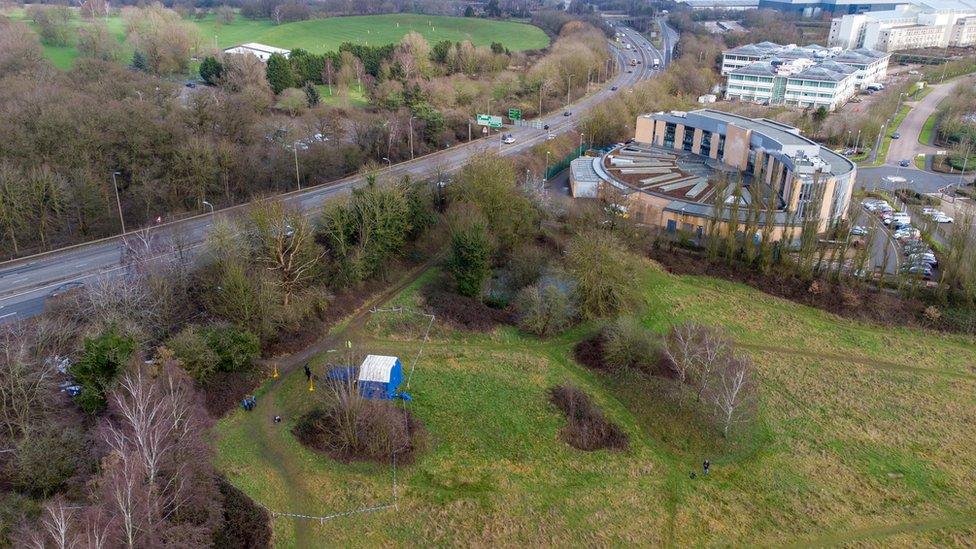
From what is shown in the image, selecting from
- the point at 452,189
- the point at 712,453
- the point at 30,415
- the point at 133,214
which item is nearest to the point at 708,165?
the point at 452,189

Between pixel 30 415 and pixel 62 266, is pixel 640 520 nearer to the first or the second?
pixel 30 415

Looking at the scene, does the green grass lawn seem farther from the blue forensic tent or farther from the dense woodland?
the blue forensic tent

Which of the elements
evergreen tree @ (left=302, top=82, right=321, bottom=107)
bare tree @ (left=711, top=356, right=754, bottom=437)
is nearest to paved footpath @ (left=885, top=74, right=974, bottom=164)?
bare tree @ (left=711, top=356, right=754, bottom=437)

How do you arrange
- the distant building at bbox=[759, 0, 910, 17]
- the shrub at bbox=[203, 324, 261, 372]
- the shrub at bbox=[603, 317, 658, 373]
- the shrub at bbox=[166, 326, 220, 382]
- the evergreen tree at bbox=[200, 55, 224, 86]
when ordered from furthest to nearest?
the distant building at bbox=[759, 0, 910, 17] → the evergreen tree at bbox=[200, 55, 224, 86] → the shrub at bbox=[603, 317, 658, 373] → the shrub at bbox=[203, 324, 261, 372] → the shrub at bbox=[166, 326, 220, 382]

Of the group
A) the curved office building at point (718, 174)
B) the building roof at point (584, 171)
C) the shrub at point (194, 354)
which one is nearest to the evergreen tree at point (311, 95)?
the building roof at point (584, 171)

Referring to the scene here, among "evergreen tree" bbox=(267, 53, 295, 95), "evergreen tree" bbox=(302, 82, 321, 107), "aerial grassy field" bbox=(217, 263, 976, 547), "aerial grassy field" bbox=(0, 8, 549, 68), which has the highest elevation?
"aerial grassy field" bbox=(0, 8, 549, 68)

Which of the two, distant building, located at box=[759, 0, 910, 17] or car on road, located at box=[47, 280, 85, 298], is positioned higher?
distant building, located at box=[759, 0, 910, 17]

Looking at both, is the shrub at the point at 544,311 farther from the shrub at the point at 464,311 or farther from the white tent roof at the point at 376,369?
the white tent roof at the point at 376,369
